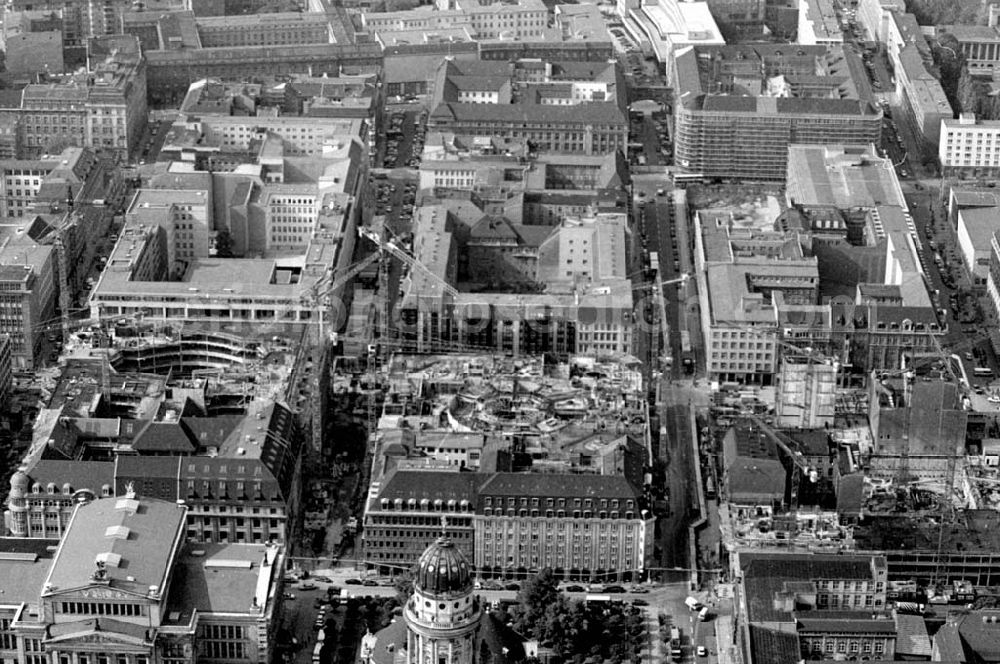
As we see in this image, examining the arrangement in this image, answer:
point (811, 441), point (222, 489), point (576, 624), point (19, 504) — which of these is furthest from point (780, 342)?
point (19, 504)

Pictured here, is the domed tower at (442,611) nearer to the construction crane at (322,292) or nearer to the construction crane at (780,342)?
the construction crane at (322,292)

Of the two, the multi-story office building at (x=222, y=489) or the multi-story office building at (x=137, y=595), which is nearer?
the multi-story office building at (x=137, y=595)

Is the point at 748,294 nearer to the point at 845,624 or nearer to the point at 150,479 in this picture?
the point at 845,624

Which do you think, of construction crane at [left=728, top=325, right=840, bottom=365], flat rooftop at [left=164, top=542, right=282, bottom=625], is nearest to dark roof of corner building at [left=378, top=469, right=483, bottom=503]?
flat rooftop at [left=164, top=542, right=282, bottom=625]

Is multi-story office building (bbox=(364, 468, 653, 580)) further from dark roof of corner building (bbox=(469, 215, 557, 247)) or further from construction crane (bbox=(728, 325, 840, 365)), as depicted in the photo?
dark roof of corner building (bbox=(469, 215, 557, 247))

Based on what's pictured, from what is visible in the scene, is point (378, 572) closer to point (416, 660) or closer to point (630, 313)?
point (416, 660)

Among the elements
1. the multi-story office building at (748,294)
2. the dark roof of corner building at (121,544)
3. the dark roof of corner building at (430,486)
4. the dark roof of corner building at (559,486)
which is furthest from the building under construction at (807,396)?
the dark roof of corner building at (121,544)

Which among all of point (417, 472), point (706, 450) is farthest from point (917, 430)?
point (417, 472)
